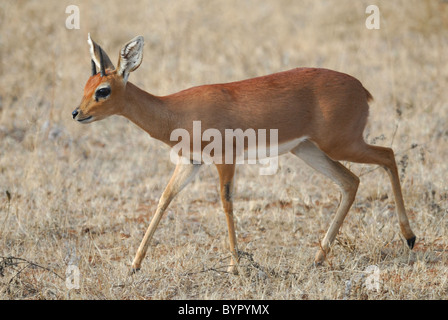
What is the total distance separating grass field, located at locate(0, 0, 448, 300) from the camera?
16.2 ft

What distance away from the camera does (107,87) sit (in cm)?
477

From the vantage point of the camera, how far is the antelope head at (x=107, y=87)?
475cm

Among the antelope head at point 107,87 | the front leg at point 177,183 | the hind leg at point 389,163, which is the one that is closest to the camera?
the antelope head at point 107,87

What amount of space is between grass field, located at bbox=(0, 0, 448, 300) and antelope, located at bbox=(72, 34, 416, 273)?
325 millimetres

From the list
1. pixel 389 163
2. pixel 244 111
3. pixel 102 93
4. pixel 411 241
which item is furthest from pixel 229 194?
pixel 411 241

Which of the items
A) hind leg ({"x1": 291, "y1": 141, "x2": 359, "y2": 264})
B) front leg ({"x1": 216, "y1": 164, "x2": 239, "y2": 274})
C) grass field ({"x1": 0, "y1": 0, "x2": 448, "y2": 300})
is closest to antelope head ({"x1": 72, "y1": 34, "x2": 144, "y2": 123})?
front leg ({"x1": 216, "y1": 164, "x2": 239, "y2": 274})

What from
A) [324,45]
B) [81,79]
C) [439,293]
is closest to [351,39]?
[324,45]

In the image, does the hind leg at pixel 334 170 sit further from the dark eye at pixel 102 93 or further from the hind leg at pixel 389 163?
the dark eye at pixel 102 93

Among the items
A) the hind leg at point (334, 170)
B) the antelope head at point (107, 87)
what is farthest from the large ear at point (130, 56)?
the hind leg at point (334, 170)

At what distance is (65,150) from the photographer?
26.1 feet

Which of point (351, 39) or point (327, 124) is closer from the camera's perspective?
point (327, 124)
